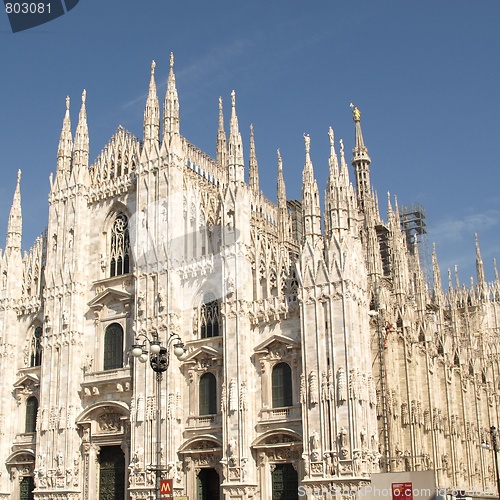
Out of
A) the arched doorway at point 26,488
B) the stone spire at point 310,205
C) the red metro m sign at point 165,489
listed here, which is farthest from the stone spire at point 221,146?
the red metro m sign at point 165,489

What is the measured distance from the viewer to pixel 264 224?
1892 inches

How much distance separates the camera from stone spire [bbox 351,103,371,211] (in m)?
62.4

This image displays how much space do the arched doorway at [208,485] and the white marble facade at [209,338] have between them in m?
0.11

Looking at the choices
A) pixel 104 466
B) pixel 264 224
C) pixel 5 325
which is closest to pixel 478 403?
pixel 264 224

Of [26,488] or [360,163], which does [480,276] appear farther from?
[26,488]

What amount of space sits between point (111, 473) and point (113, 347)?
6675mm

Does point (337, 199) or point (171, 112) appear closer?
point (337, 199)

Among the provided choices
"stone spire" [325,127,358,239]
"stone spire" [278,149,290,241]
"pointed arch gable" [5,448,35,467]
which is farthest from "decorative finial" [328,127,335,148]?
"pointed arch gable" [5,448,35,467]

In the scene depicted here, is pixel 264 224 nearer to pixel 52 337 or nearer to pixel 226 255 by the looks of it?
pixel 226 255

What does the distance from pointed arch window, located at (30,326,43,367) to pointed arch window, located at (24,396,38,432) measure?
2133 mm

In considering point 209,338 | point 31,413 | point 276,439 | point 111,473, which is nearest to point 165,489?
point 276,439

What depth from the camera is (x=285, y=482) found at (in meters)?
34.7

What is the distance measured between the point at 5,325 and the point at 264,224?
674 inches

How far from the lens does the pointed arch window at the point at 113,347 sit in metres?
41.5
